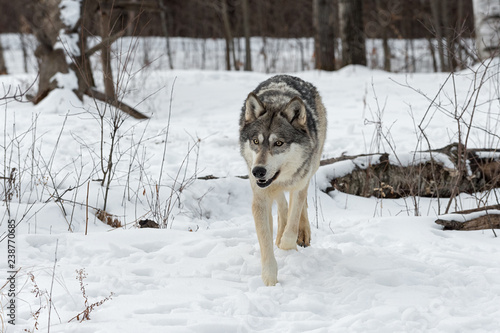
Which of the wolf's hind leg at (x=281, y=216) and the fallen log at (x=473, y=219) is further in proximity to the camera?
the fallen log at (x=473, y=219)

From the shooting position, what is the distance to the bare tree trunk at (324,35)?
1436 cm

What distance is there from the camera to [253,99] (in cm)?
396

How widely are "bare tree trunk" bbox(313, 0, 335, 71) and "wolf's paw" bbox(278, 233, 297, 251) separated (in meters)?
10.9

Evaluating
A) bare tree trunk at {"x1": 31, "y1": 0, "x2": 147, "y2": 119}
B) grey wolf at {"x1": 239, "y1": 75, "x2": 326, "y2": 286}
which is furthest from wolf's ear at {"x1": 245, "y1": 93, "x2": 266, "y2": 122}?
bare tree trunk at {"x1": 31, "y1": 0, "x2": 147, "y2": 119}

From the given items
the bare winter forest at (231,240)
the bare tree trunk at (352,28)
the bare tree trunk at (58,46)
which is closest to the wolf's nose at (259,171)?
the bare winter forest at (231,240)

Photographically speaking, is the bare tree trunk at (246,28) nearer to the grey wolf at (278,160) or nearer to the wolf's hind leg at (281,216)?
the grey wolf at (278,160)

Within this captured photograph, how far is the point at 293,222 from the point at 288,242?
0.18 m

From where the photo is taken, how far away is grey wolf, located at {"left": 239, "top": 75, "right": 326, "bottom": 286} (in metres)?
3.64

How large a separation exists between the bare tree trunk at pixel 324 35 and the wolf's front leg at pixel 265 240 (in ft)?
36.4

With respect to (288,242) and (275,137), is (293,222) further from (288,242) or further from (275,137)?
(275,137)

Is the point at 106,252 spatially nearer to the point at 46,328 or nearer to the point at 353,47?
the point at 46,328

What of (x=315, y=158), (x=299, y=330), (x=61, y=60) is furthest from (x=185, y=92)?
(x=299, y=330)

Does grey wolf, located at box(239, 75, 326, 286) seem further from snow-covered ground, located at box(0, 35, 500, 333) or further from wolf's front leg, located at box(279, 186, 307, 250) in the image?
snow-covered ground, located at box(0, 35, 500, 333)

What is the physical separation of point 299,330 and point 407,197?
3601mm
